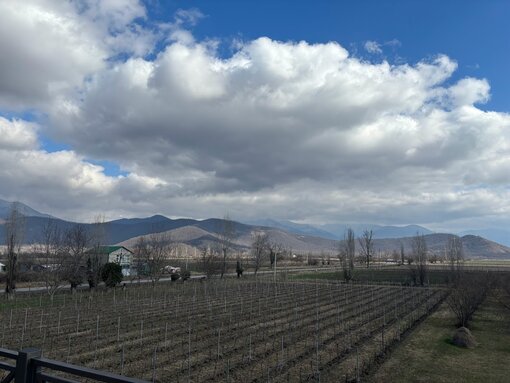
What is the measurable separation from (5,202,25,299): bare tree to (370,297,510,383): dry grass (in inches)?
1217

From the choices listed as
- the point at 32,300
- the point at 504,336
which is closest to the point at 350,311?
the point at 504,336

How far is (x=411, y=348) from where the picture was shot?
1911 centimetres

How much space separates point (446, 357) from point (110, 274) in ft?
112

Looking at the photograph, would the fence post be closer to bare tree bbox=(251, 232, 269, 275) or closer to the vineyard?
the vineyard

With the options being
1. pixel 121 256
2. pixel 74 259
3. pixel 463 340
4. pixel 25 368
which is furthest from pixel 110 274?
pixel 25 368

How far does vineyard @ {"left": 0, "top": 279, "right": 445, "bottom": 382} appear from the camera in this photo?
15023 millimetres

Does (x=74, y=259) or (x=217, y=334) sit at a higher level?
(x=74, y=259)

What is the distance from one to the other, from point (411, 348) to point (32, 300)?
92.6ft

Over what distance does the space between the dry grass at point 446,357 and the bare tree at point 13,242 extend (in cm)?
3091

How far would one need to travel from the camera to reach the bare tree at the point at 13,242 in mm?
37513

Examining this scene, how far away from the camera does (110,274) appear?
43.3 metres

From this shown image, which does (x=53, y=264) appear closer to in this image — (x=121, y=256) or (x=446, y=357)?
(x=446, y=357)

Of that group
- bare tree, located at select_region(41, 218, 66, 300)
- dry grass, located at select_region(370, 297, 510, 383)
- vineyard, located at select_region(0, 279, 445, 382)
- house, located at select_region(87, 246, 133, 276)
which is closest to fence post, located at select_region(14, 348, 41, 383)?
vineyard, located at select_region(0, 279, 445, 382)

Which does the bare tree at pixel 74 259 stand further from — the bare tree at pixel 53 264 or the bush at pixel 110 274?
the bush at pixel 110 274
